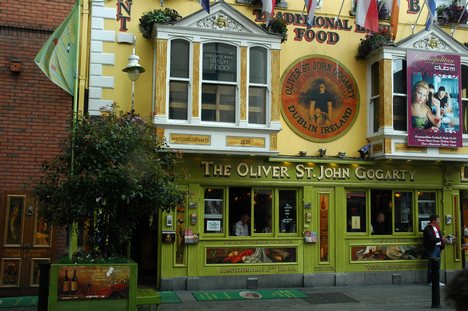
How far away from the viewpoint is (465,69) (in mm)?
13664

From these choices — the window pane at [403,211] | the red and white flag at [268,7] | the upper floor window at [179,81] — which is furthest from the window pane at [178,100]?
the window pane at [403,211]

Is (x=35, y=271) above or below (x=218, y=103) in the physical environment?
below

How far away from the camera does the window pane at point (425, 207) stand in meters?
13.5

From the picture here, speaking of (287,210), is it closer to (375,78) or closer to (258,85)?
(258,85)

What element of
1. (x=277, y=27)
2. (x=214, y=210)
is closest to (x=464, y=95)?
(x=277, y=27)

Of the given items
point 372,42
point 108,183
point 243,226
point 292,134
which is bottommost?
point 243,226

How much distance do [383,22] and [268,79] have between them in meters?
3.88

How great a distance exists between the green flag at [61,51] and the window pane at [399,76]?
7857 mm

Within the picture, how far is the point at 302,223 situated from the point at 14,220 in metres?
6.63

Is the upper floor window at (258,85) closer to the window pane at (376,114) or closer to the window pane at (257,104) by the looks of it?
the window pane at (257,104)

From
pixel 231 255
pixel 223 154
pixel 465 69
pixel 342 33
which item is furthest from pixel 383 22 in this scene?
pixel 231 255

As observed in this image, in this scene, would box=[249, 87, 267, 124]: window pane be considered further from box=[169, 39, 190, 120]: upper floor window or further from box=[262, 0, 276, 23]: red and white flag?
box=[262, 0, 276, 23]: red and white flag

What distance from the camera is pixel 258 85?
477 inches

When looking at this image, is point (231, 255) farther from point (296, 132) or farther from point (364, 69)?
point (364, 69)
